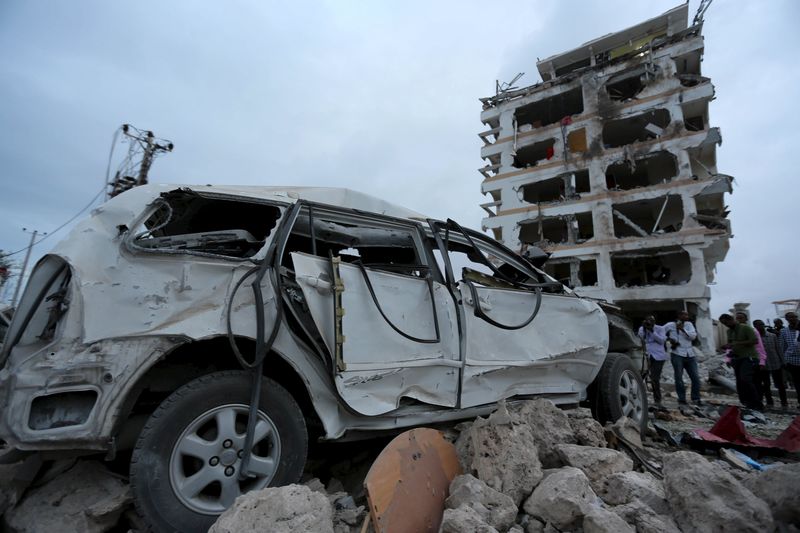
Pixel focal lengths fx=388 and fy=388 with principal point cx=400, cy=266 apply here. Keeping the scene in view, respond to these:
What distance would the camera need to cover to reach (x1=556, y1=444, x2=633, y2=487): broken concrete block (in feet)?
7.25

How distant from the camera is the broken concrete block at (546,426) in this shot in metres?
2.39

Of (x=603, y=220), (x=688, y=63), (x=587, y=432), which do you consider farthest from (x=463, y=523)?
(x=688, y=63)

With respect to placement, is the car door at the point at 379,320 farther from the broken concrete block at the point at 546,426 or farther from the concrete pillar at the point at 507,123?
the concrete pillar at the point at 507,123

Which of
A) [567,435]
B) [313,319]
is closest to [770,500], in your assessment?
[567,435]

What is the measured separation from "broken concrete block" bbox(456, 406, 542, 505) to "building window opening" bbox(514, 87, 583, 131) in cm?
2349

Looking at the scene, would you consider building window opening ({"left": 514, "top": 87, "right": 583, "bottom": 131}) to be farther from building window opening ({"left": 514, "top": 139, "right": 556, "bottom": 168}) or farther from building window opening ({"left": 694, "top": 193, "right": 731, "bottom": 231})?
building window opening ({"left": 694, "top": 193, "right": 731, "bottom": 231})

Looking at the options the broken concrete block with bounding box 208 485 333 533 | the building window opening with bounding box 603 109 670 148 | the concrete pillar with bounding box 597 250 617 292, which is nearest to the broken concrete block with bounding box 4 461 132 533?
the broken concrete block with bounding box 208 485 333 533

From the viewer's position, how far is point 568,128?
21.4 m

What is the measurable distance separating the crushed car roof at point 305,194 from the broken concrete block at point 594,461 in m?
1.90

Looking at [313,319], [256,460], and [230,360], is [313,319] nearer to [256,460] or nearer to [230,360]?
[230,360]

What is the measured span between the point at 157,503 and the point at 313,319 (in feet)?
3.44

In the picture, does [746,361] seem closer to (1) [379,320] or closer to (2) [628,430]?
(2) [628,430]

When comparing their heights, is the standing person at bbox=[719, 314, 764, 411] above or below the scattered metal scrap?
above

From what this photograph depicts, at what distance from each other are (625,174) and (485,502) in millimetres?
23713
